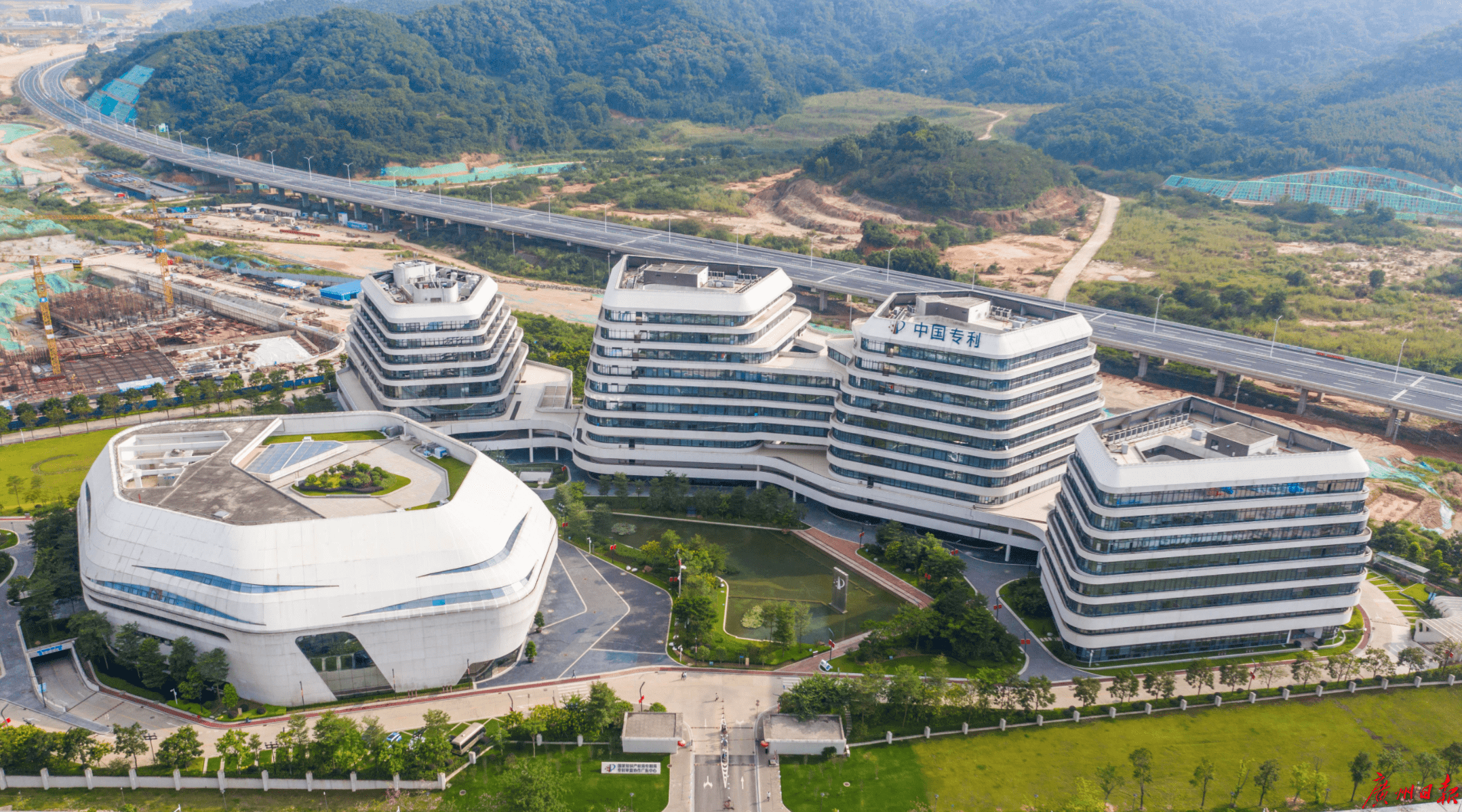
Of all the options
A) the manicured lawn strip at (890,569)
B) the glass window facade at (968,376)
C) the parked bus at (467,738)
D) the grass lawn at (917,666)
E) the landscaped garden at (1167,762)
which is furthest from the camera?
the manicured lawn strip at (890,569)

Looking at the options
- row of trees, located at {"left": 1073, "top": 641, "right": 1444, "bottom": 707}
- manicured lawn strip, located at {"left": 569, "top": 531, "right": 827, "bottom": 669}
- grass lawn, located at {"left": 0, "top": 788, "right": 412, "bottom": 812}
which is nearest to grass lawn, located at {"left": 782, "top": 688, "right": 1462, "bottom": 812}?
row of trees, located at {"left": 1073, "top": 641, "right": 1444, "bottom": 707}

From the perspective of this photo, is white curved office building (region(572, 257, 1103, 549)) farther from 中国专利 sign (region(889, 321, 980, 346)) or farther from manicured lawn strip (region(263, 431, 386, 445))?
manicured lawn strip (region(263, 431, 386, 445))

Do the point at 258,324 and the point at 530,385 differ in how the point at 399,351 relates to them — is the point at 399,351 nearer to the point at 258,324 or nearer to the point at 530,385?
the point at 530,385

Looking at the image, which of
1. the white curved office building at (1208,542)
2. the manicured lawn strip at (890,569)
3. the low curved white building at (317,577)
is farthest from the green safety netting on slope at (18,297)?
the white curved office building at (1208,542)

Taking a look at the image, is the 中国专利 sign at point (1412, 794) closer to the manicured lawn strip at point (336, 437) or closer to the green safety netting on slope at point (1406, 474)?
the green safety netting on slope at point (1406, 474)

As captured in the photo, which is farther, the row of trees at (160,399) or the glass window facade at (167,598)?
the row of trees at (160,399)

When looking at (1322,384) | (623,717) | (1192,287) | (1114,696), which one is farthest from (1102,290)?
(623,717)

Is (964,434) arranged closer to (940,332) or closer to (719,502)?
(940,332)
